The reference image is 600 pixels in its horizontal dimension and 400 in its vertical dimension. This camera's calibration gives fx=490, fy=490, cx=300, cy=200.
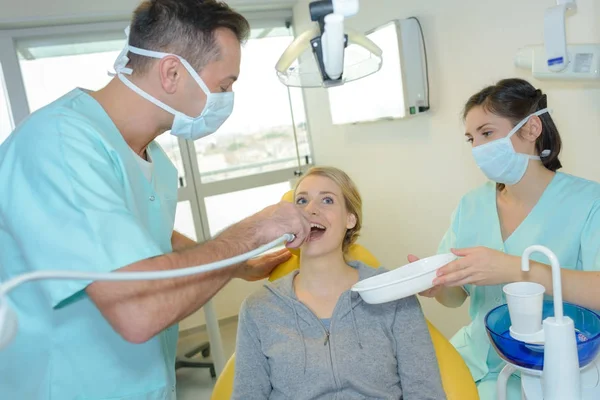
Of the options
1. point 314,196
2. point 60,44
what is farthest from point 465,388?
point 60,44

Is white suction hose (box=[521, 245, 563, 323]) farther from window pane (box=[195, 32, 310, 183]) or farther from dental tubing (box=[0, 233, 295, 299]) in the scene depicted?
window pane (box=[195, 32, 310, 183])

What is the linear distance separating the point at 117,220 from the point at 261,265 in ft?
3.13

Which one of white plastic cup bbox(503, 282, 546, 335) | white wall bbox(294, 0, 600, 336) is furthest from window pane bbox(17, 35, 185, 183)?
white plastic cup bbox(503, 282, 546, 335)

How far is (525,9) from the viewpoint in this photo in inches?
67.9

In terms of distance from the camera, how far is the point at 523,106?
1548mm

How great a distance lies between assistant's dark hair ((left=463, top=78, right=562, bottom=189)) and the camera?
1.55 meters

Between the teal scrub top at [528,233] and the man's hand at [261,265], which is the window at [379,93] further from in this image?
the man's hand at [261,265]

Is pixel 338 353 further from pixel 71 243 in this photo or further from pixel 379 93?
pixel 379 93

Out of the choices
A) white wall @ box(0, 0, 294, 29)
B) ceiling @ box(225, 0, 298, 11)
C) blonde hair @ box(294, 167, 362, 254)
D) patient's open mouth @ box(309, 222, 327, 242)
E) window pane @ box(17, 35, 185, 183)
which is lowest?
patient's open mouth @ box(309, 222, 327, 242)

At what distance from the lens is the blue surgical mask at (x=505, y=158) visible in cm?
153

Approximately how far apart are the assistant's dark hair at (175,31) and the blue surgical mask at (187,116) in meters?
0.02

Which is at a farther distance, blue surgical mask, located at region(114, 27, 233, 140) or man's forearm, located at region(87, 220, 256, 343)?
blue surgical mask, located at region(114, 27, 233, 140)

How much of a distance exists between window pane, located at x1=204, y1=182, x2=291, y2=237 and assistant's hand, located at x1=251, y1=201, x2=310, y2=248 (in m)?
2.75

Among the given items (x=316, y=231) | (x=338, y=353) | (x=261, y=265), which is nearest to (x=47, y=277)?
(x=338, y=353)
